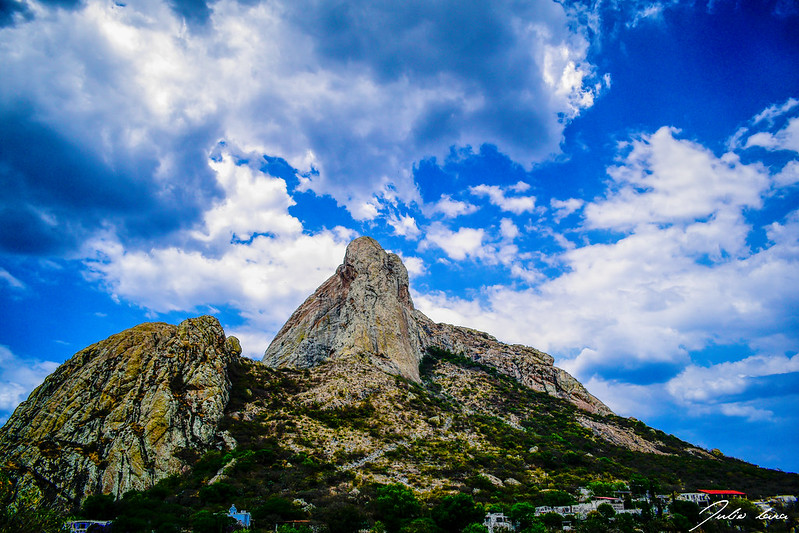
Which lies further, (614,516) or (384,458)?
(384,458)

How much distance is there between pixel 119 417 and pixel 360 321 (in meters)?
A: 51.5

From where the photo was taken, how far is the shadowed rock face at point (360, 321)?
291 ft

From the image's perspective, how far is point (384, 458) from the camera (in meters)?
51.1

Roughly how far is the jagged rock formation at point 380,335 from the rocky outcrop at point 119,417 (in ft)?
113

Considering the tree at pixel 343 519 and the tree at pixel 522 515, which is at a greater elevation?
the tree at pixel 522 515

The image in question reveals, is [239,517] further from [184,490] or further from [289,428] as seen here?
[289,428]

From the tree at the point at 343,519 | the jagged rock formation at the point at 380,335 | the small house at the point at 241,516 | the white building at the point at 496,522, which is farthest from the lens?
the jagged rock formation at the point at 380,335

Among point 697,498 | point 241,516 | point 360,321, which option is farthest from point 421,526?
point 360,321

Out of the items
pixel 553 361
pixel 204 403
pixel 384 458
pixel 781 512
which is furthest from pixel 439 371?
pixel 781 512

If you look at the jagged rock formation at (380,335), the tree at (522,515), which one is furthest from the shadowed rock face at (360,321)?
the tree at (522,515)

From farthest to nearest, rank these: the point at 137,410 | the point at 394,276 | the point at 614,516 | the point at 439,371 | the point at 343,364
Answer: the point at 394,276
the point at 439,371
the point at 343,364
the point at 137,410
the point at 614,516

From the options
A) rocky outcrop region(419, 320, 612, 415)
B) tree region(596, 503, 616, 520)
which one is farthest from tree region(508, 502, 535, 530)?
rocky outcrop region(419, 320, 612, 415)

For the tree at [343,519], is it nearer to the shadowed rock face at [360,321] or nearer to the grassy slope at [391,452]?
the grassy slope at [391,452]

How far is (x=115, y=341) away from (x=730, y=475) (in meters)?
87.6
